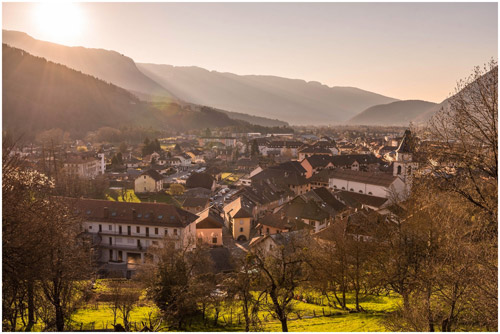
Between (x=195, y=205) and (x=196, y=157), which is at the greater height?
(x=196, y=157)

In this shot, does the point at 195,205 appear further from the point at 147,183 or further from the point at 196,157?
the point at 196,157

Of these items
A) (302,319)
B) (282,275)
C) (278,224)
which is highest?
(282,275)

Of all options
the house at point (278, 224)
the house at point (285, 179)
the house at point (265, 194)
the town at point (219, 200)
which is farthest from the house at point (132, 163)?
the house at point (278, 224)

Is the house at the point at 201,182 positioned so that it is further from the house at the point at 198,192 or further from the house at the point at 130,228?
the house at the point at 130,228

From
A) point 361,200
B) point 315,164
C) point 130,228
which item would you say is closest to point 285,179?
point 315,164

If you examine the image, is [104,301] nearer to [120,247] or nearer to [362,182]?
[120,247]

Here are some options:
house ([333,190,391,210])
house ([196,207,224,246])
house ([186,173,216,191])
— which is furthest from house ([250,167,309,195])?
house ([196,207,224,246])
